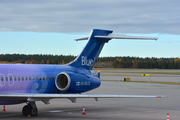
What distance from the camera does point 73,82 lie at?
20.6 m

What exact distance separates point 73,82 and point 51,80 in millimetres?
1438

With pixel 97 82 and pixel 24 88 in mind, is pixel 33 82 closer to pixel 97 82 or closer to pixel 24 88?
pixel 24 88

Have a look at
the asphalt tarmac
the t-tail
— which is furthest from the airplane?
the asphalt tarmac

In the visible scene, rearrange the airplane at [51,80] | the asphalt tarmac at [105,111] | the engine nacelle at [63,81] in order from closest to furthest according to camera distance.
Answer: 1. the airplane at [51,80]
2. the asphalt tarmac at [105,111]
3. the engine nacelle at [63,81]

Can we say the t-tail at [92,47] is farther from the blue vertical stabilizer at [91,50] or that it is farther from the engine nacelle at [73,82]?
the engine nacelle at [73,82]

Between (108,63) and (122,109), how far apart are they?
14789 centimetres

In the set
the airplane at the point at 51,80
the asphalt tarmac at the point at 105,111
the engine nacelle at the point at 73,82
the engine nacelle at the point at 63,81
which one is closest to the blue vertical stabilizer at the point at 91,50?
the airplane at the point at 51,80

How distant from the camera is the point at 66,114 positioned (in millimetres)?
19859

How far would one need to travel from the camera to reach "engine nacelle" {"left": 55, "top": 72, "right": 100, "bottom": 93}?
20.5 meters

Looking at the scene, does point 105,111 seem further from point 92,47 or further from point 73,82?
point 92,47

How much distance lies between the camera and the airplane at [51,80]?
17688 mm

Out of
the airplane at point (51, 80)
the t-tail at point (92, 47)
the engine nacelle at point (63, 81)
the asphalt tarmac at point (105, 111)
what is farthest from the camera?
the t-tail at point (92, 47)

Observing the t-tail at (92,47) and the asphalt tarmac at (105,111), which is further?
the t-tail at (92,47)

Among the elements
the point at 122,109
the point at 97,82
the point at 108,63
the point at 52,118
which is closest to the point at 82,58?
the point at 97,82
